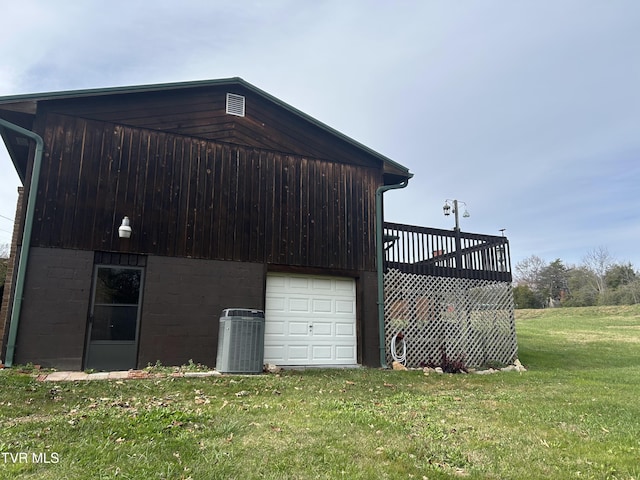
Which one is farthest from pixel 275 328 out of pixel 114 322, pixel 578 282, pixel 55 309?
pixel 578 282

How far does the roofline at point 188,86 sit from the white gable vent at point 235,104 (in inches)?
9.8

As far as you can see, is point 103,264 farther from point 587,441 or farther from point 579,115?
point 579,115

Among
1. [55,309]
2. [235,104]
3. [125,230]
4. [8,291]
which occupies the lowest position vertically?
[55,309]

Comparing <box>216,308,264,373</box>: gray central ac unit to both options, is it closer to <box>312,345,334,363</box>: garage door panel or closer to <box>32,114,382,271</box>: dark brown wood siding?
<box>32,114,382,271</box>: dark brown wood siding

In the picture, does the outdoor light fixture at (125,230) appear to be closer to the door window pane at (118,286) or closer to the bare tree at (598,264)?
the door window pane at (118,286)

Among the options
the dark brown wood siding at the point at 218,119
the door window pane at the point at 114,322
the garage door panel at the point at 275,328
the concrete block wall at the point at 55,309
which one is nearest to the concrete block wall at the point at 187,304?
the door window pane at the point at 114,322

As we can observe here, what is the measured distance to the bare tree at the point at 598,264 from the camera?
129 feet

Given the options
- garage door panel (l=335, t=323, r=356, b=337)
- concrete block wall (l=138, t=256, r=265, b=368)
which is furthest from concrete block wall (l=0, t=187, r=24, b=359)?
garage door panel (l=335, t=323, r=356, b=337)

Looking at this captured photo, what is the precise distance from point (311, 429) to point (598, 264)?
46437 mm

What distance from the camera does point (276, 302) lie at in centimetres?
805

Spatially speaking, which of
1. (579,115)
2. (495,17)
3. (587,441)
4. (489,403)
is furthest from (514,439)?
(579,115)

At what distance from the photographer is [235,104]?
827 cm

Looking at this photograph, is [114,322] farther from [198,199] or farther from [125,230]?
[198,199]

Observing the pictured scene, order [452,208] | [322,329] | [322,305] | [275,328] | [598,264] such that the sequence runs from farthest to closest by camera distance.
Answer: [598,264] < [452,208] < [322,305] < [322,329] < [275,328]
